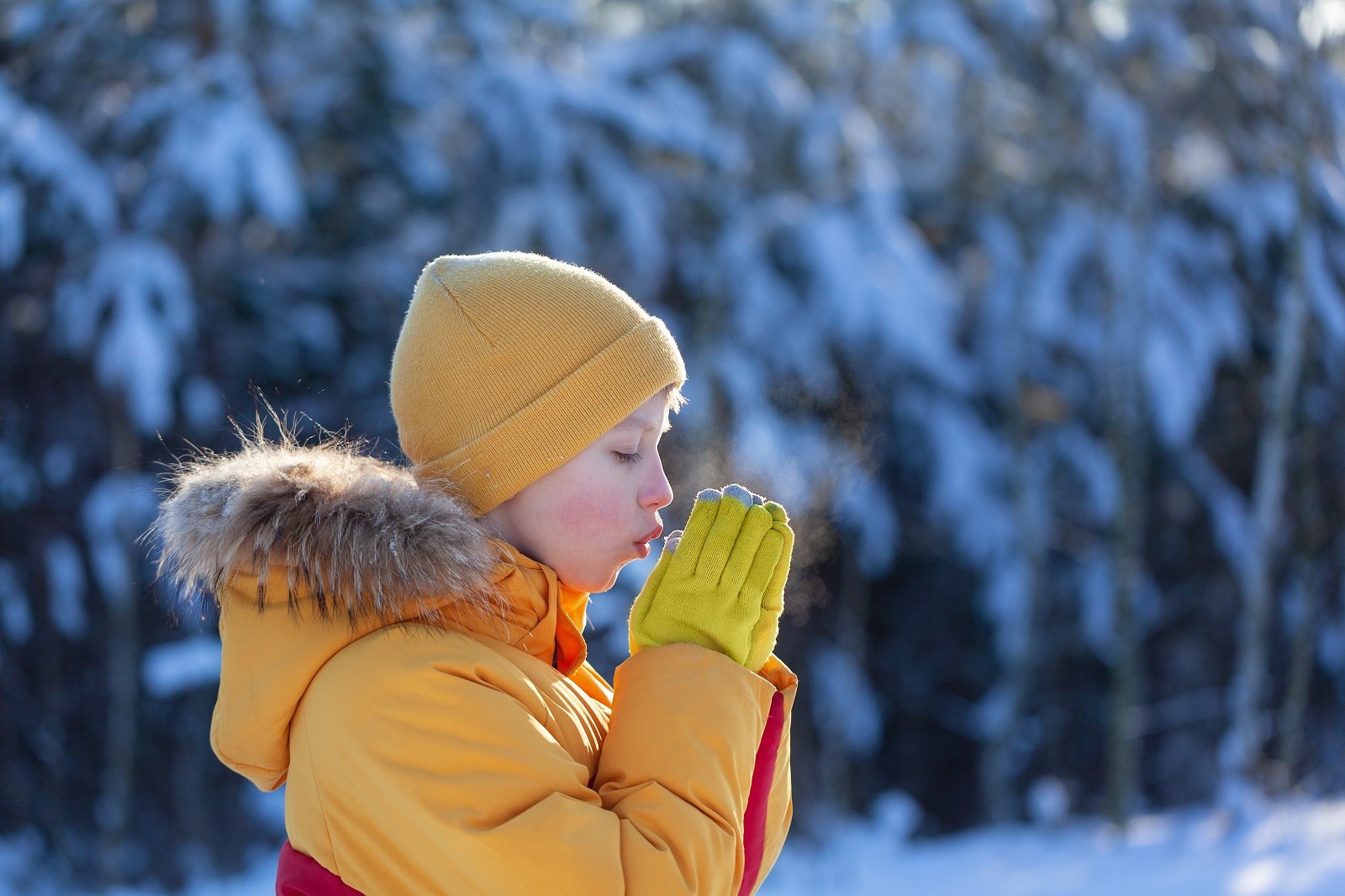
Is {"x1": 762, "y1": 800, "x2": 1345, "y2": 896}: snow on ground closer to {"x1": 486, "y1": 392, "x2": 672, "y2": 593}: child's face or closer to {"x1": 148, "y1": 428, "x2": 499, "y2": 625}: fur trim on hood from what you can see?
{"x1": 486, "y1": 392, "x2": 672, "y2": 593}: child's face

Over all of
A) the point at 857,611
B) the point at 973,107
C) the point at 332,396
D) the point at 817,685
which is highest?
the point at 973,107

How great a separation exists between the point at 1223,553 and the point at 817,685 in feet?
7.96

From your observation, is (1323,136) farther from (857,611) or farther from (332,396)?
(332,396)

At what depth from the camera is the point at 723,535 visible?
129 centimetres

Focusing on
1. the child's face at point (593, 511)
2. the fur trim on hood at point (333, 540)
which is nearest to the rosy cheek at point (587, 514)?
the child's face at point (593, 511)

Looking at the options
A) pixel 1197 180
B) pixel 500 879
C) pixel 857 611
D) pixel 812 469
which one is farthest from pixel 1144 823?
pixel 500 879

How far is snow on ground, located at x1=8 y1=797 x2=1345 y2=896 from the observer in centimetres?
506

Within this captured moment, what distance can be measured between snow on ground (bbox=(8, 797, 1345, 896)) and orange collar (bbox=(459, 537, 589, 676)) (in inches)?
173

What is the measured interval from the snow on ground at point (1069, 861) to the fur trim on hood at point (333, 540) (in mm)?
4449

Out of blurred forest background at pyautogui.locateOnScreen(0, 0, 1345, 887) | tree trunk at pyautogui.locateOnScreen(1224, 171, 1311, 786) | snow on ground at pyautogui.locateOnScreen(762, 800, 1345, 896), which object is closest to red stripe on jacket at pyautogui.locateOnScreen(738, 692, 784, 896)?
blurred forest background at pyautogui.locateOnScreen(0, 0, 1345, 887)

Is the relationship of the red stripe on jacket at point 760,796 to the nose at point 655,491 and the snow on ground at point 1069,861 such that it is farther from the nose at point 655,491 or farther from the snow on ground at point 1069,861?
the snow on ground at point 1069,861

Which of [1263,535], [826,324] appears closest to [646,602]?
[826,324]

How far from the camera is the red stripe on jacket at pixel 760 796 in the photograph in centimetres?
126

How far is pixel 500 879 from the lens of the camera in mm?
1063
